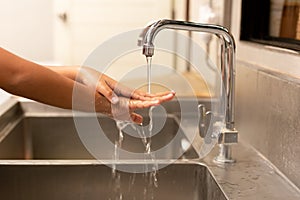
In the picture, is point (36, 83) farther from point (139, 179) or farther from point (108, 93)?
point (139, 179)

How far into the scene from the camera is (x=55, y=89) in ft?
2.84

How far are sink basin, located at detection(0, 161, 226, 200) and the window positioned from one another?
35 cm

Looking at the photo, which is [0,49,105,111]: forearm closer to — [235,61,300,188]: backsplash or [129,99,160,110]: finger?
[129,99,160,110]: finger

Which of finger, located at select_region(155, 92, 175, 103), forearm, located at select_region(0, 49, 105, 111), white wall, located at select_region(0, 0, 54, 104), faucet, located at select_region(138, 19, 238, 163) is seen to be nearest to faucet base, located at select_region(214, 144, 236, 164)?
faucet, located at select_region(138, 19, 238, 163)

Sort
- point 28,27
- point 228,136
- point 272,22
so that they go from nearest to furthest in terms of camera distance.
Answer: point 228,136 < point 272,22 < point 28,27

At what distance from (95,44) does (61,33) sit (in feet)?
0.70

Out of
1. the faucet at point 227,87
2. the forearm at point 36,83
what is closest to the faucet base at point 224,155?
the faucet at point 227,87

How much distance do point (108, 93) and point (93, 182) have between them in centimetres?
20

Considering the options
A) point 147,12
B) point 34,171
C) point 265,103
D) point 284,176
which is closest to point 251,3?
point 265,103

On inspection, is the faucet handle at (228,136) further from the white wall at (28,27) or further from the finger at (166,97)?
the white wall at (28,27)

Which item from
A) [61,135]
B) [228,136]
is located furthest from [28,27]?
[228,136]

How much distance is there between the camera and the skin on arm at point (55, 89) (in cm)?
82

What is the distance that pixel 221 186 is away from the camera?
2.76ft

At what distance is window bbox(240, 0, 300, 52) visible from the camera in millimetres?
1025
